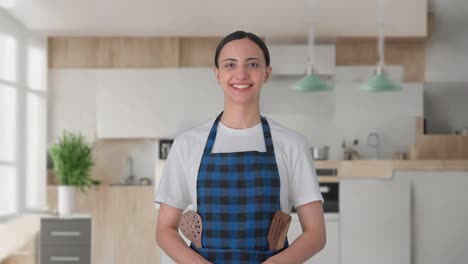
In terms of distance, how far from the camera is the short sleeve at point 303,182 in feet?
5.14

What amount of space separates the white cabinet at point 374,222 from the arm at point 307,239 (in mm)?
4025

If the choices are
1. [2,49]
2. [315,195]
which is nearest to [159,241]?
[315,195]

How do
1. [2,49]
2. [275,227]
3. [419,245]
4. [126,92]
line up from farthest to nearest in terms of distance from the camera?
1. [126,92]
2. [2,49]
3. [419,245]
4. [275,227]

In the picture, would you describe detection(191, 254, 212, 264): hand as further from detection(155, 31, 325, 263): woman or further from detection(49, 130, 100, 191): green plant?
detection(49, 130, 100, 191): green plant

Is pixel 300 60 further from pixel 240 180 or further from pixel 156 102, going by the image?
pixel 240 180

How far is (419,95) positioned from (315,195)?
621 centimetres

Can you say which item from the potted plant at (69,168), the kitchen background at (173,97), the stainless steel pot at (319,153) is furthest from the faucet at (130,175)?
the stainless steel pot at (319,153)

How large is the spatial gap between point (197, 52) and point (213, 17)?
0.89 metres

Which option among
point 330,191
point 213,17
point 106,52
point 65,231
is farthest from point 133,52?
point 330,191

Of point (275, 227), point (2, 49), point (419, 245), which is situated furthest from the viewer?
point (2, 49)

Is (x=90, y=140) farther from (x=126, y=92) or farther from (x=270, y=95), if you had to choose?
(x=270, y=95)

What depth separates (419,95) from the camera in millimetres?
7488

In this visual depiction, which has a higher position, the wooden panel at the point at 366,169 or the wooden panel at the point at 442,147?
the wooden panel at the point at 442,147

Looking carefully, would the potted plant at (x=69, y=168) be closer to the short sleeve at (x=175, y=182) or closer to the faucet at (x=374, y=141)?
the faucet at (x=374, y=141)
